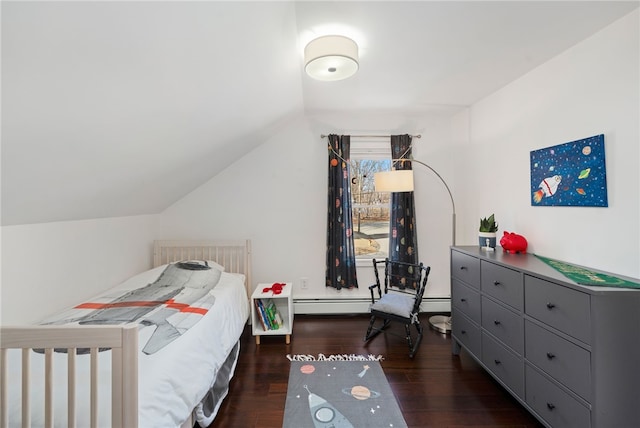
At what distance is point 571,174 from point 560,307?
0.98 m

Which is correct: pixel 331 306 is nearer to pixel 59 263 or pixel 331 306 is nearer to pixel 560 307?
pixel 560 307

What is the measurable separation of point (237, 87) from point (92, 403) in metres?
1.68

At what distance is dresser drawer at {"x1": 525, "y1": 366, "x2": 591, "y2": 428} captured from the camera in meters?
1.35

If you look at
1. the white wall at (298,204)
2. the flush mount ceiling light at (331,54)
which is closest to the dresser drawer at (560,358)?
the white wall at (298,204)

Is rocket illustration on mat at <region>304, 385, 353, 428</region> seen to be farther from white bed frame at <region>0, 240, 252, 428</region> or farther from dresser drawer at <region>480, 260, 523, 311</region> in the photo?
dresser drawer at <region>480, 260, 523, 311</region>

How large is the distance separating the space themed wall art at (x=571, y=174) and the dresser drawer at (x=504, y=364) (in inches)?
43.2

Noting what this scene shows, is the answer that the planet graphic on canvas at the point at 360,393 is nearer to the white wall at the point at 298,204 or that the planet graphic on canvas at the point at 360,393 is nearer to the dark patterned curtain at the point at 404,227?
the white wall at the point at 298,204

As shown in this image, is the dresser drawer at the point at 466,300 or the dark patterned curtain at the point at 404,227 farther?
the dark patterned curtain at the point at 404,227

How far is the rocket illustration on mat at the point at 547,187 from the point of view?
6.52 ft

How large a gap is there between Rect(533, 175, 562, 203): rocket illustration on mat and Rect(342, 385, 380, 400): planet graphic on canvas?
1930 millimetres

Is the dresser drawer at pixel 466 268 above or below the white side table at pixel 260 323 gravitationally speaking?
above

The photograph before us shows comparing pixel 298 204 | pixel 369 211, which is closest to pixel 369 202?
pixel 369 211

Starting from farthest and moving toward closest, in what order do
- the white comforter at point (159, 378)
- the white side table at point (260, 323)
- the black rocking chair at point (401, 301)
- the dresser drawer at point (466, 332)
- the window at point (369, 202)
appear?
1. the window at point (369, 202)
2. the white side table at point (260, 323)
3. the black rocking chair at point (401, 301)
4. the dresser drawer at point (466, 332)
5. the white comforter at point (159, 378)

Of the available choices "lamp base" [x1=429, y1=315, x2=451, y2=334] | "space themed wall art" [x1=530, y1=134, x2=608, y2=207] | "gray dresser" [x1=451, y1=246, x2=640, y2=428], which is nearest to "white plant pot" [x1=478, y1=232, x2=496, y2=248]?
"gray dresser" [x1=451, y1=246, x2=640, y2=428]
